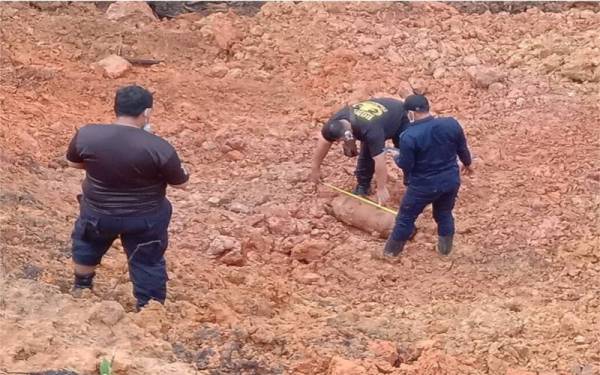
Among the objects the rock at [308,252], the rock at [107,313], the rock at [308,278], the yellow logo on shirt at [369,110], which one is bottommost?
the rock at [308,252]

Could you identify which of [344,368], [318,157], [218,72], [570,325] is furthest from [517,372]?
[218,72]

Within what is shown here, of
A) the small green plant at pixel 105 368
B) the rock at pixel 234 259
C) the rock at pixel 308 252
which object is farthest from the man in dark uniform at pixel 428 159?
the small green plant at pixel 105 368

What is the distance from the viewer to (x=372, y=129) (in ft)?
24.4

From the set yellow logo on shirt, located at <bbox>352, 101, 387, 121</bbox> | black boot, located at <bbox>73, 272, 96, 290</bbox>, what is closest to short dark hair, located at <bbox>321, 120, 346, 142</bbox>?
yellow logo on shirt, located at <bbox>352, 101, 387, 121</bbox>

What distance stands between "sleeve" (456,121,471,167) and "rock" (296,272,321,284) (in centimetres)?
139

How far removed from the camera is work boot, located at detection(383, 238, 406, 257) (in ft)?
24.0

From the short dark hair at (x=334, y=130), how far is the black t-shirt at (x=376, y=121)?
2.5 inches

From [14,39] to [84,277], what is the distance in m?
5.84

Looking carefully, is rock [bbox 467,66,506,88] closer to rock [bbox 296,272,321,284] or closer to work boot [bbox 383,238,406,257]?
work boot [bbox 383,238,406,257]

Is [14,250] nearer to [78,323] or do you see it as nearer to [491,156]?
[78,323]

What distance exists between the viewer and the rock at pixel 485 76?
10148 mm

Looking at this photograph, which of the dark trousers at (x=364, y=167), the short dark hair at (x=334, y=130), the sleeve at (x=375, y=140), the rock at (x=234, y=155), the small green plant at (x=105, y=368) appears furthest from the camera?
the rock at (x=234, y=155)

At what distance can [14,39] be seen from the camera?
1071cm

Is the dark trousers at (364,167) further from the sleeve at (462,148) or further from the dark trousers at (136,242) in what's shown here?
the dark trousers at (136,242)
